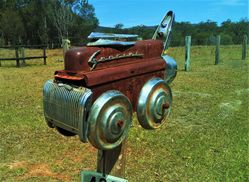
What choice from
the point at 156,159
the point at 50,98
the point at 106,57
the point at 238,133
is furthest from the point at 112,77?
the point at 238,133

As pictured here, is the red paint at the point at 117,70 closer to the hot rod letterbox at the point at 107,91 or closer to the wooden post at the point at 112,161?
the hot rod letterbox at the point at 107,91

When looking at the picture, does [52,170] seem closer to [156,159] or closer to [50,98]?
[156,159]

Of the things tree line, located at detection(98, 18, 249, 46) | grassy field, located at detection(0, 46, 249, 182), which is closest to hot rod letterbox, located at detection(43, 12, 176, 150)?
grassy field, located at detection(0, 46, 249, 182)

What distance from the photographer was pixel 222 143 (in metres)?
4.98

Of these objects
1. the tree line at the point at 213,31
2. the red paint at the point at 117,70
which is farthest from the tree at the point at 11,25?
the red paint at the point at 117,70

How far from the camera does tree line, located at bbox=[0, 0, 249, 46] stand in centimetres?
4122

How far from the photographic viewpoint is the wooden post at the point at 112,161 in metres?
1.96

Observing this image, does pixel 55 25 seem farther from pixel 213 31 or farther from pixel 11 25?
pixel 213 31

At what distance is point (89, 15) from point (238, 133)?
43601mm

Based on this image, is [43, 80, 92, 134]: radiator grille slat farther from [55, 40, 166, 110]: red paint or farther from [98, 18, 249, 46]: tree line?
[98, 18, 249, 46]: tree line

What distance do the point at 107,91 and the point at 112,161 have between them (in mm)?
489

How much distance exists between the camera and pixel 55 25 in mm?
42062

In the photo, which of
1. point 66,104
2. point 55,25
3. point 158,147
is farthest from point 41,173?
point 55,25

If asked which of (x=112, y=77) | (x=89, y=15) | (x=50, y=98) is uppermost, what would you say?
(x=89, y=15)
